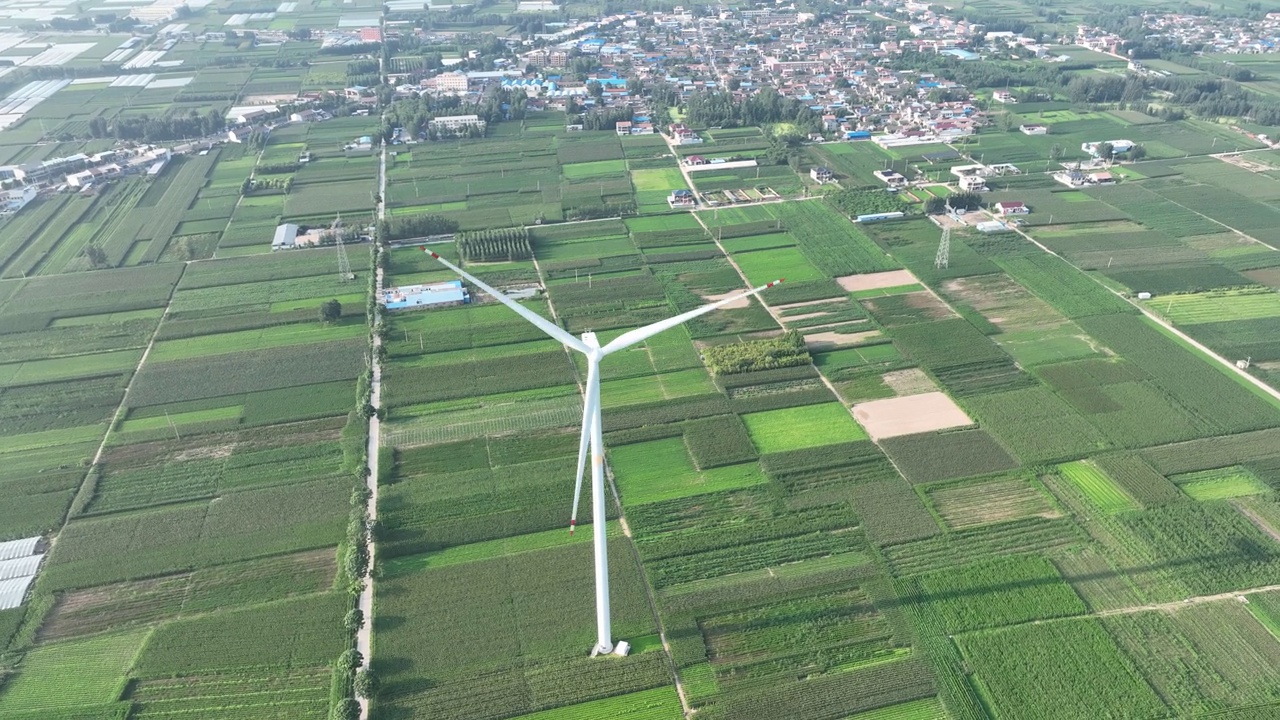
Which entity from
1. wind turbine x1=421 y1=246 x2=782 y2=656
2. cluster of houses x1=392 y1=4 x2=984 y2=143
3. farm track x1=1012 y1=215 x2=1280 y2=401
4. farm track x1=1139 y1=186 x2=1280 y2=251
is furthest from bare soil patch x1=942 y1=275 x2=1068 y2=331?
cluster of houses x1=392 y1=4 x2=984 y2=143

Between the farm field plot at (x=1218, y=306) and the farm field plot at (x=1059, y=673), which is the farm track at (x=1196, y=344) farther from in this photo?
the farm field plot at (x=1059, y=673)

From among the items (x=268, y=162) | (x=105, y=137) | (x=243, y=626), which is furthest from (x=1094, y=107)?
(x=105, y=137)

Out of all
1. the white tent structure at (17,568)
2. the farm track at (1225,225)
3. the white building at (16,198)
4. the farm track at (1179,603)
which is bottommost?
Answer: the white building at (16,198)

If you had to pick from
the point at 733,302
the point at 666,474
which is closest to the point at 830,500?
the point at 666,474

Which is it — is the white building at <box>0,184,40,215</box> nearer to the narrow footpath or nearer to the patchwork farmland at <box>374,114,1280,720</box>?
the narrow footpath

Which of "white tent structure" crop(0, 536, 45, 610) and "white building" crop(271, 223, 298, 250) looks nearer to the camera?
"white tent structure" crop(0, 536, 45, 610)

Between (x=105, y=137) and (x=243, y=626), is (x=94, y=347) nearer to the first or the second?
(x=243, y=626)

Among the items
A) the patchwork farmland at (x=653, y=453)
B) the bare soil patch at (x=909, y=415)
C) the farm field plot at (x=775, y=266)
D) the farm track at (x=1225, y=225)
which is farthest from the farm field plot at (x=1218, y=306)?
the farm field plot at (x=775, y=266)
